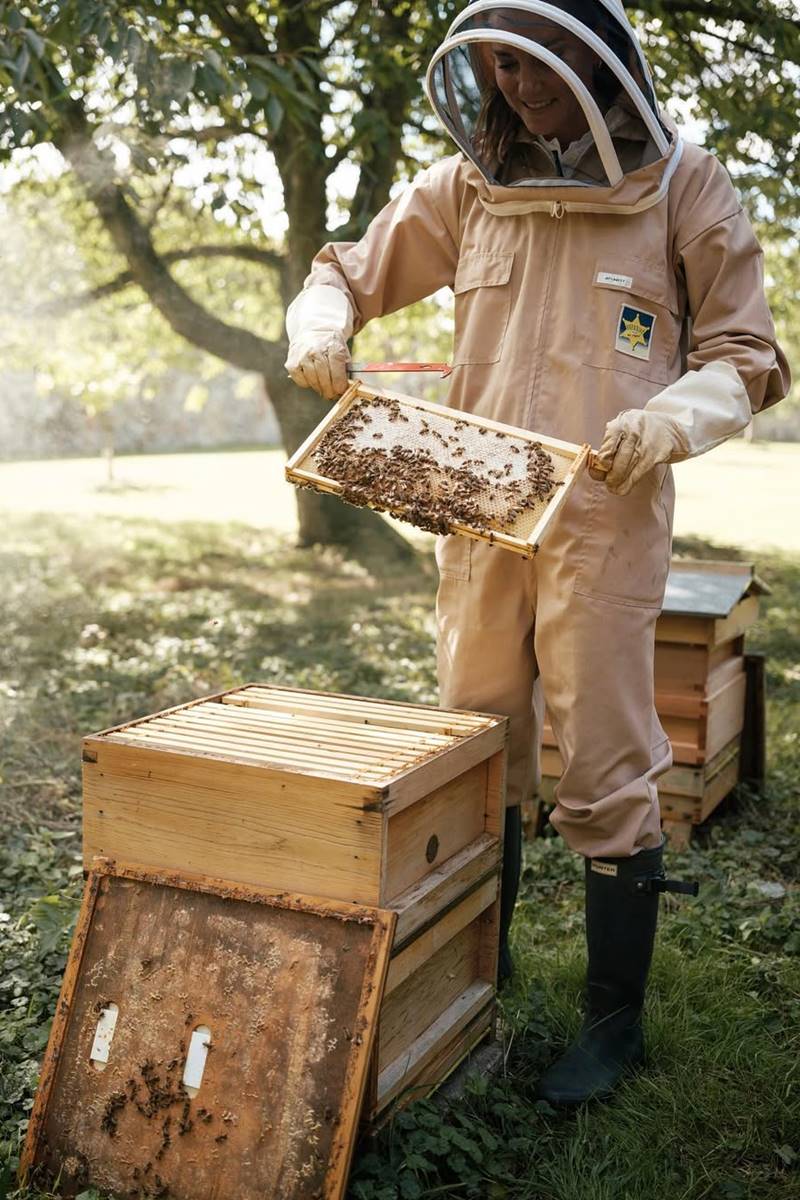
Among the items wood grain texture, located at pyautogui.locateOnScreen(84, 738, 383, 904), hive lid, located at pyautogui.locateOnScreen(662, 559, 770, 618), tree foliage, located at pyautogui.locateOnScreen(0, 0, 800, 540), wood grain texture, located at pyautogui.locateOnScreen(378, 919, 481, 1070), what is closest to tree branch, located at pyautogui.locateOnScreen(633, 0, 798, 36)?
tree foliage, located at pyautogui.locateOnScreen(0, 0, 800, 540)

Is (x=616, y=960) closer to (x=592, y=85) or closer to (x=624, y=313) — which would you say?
(x=624, y=313)

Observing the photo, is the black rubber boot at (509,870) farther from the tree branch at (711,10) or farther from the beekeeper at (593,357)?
the tree branch at (711,10)

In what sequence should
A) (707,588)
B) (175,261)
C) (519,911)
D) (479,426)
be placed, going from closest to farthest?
(479,426) → (519,911) → (707,588) → (175,261)

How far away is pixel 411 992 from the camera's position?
6.84ft

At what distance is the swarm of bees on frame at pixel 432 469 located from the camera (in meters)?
2.05

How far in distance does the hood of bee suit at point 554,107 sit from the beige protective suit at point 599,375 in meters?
0.01

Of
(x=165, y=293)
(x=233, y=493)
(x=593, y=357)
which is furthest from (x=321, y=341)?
(x=233, y=493)

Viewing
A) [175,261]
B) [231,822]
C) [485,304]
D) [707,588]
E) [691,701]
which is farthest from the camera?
[175,261]

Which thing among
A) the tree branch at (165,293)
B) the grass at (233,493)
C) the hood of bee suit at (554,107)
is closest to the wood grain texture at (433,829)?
the hood of bee suit at (554,107)

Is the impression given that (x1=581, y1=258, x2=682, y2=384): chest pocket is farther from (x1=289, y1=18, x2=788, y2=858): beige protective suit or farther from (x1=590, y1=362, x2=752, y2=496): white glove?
(x1=590, y1=362, x2=752, y2=496): white glove

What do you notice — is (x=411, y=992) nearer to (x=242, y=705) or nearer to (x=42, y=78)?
(x=242, y=705)

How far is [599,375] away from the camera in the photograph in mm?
2219

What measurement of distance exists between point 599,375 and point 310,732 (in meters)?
0.89

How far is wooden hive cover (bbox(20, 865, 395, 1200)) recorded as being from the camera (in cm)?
181
